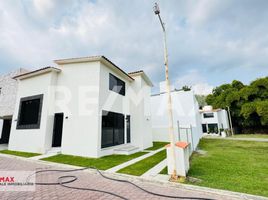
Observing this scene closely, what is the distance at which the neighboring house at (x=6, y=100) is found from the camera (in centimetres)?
1477

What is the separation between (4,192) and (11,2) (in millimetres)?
9465

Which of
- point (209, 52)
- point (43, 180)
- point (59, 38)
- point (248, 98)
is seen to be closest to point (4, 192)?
point (43, 180)

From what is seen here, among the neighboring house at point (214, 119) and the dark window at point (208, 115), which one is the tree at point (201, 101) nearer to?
the neighboring house at point (214, 119)

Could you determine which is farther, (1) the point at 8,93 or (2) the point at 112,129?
(1) the point at 8,93

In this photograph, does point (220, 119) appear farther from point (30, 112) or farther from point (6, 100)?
point (6, 100)

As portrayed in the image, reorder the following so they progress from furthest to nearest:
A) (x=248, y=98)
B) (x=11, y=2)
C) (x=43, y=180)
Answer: (x=248, y=98), (x=11, y=2), (x=43, y=180)

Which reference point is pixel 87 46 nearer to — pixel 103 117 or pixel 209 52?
pixel 103 117

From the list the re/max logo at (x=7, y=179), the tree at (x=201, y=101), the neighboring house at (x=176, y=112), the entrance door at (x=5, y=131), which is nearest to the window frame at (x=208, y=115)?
the tree at (x=201, y=101)

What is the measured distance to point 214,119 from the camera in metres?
37.2

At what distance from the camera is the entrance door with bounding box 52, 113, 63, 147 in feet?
36.4

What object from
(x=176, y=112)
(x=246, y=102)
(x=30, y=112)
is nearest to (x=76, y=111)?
(x=30, y=112)

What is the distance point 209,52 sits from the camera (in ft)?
42.5

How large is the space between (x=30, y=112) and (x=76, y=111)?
4.80 meters

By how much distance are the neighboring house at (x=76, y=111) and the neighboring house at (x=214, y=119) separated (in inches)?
1208
